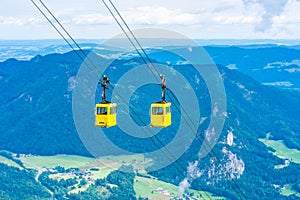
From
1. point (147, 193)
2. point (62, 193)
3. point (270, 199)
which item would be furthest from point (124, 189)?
point (270, 199)

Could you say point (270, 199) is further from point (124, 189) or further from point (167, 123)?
point (167, 123)

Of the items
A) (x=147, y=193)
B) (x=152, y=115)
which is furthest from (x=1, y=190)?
(x=152, y=115)

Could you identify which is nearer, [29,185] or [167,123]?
[167,123]

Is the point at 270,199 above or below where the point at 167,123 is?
below

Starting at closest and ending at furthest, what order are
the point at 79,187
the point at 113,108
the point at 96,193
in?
the point at 113,108 < the point at 96,193 < the point at 79,187

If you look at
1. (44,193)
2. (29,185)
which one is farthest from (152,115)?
(29,185)

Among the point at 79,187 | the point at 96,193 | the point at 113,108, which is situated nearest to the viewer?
the point at 113,108

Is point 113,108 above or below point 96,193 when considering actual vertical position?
above

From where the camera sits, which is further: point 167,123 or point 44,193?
point 44,193

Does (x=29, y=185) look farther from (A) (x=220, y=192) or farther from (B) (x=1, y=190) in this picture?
(A) (x=220, y=192)
